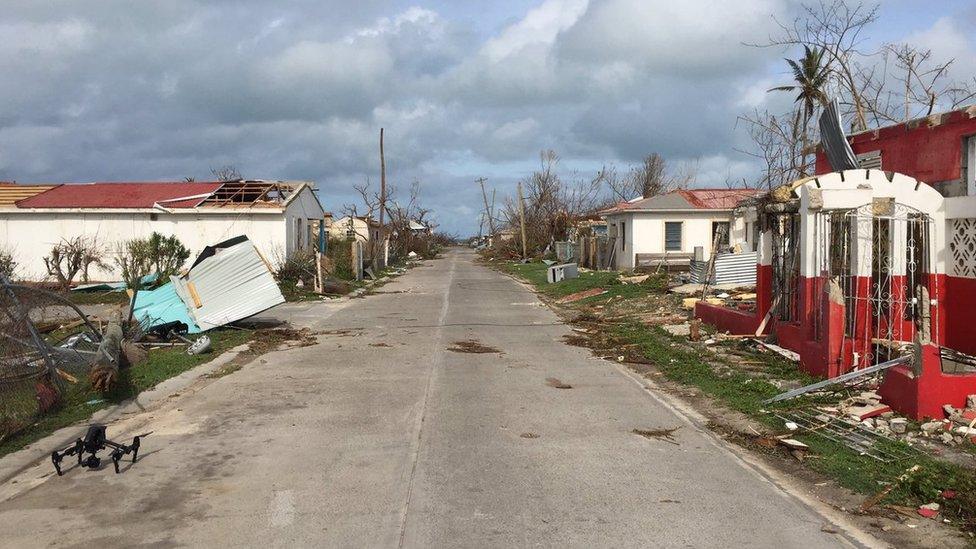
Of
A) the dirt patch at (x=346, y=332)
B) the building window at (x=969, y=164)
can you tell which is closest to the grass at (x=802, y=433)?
the building window at (x=969, y=164)

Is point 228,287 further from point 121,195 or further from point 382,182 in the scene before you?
point 382,182

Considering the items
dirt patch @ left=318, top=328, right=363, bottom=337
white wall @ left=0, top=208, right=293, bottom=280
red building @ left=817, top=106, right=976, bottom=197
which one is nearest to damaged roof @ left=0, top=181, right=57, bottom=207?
white wall @ left=0, top=208, right=293, bottom=280

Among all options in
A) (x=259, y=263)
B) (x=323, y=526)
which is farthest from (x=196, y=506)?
(x=259, y=263)

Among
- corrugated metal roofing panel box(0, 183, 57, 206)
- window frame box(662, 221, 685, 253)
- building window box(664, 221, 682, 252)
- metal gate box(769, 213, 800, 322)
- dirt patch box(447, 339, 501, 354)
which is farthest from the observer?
building window box(664, 221, 682, 252)

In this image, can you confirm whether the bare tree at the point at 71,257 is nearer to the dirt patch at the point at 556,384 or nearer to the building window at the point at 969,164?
the dirt patch at the point at 556,384

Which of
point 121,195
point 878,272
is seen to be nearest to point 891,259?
point 878,272

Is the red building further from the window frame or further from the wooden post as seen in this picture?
the wooden post

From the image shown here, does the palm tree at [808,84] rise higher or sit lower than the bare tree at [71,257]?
higher

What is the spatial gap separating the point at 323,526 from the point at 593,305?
19535mm

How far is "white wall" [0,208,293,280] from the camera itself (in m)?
30.9

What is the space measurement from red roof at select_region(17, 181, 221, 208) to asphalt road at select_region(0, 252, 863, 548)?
22.1 m

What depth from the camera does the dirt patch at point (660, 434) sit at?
8315 millimetres

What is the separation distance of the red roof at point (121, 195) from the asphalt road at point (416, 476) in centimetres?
2209

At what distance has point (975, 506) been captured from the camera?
19.2 ft
